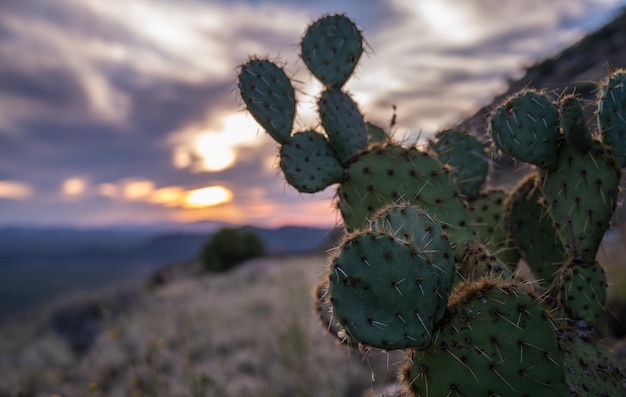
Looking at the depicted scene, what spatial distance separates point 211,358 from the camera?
7.27 metres

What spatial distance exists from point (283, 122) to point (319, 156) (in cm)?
23

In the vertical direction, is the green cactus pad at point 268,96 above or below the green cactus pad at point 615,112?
above

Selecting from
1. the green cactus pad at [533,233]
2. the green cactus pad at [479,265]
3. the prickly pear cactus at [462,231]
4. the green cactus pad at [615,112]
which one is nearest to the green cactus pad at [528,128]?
the prickly pear cactus at [462,231]

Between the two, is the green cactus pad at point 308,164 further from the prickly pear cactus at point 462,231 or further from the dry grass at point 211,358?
the dry grass at point 211,358

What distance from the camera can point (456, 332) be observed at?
1449mm

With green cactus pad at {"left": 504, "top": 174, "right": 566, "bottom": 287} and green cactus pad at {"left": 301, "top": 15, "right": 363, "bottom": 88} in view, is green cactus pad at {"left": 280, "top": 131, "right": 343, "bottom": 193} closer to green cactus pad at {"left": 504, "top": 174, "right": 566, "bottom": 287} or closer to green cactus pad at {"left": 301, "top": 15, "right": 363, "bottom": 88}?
green cactus pad at {"left": 301, "top": 15, "right": 363, "bottom": 88}

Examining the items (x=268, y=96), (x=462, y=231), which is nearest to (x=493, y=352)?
(x=462, y=231)

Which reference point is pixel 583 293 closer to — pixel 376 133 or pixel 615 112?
pixel 615 112

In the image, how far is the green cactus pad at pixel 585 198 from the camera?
1.89 meters

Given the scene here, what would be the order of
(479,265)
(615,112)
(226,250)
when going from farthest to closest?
(226,250) < (615,112) < (479,265)

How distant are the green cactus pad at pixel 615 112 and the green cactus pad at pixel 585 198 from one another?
0.15ft

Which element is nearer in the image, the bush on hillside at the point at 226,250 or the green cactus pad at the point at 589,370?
the green cactus pad at the point at 589,370

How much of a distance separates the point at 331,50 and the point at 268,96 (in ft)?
1.46

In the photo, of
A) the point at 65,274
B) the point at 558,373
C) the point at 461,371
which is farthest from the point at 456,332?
the point at 65,274
